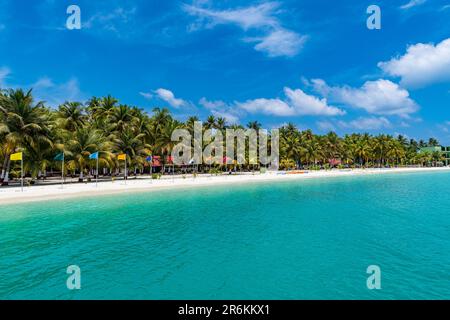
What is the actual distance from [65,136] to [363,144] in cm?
10121

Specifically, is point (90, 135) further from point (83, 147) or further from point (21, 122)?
point (21, 122)

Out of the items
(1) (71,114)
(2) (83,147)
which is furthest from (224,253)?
(1) (71,114)

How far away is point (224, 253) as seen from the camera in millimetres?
10422

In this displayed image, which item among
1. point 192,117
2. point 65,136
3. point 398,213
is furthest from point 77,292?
point 192,117

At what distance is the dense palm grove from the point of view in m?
30.6

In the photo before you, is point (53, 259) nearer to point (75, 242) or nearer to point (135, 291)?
point (75, 242)

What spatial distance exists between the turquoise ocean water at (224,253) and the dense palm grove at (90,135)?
15.8 m

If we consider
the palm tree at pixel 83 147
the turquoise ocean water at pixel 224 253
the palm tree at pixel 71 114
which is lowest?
the turquoise ocean water at pixel 224 253

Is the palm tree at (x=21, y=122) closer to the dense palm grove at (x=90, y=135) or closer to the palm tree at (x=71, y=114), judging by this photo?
the dense palm grove at (x=90, y=135)

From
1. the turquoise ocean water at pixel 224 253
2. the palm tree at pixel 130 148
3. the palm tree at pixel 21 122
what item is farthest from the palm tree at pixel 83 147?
the turquoise ocean water at pixel 224 253

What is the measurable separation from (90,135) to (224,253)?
33232 mm

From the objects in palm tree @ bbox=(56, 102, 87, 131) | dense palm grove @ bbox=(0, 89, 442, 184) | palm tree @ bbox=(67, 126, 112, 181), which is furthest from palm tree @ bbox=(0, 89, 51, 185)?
palm tree @ bbox=(56, 102, 87, 131)

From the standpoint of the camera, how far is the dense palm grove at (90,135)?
1205 inches

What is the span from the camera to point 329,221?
52.3ft
